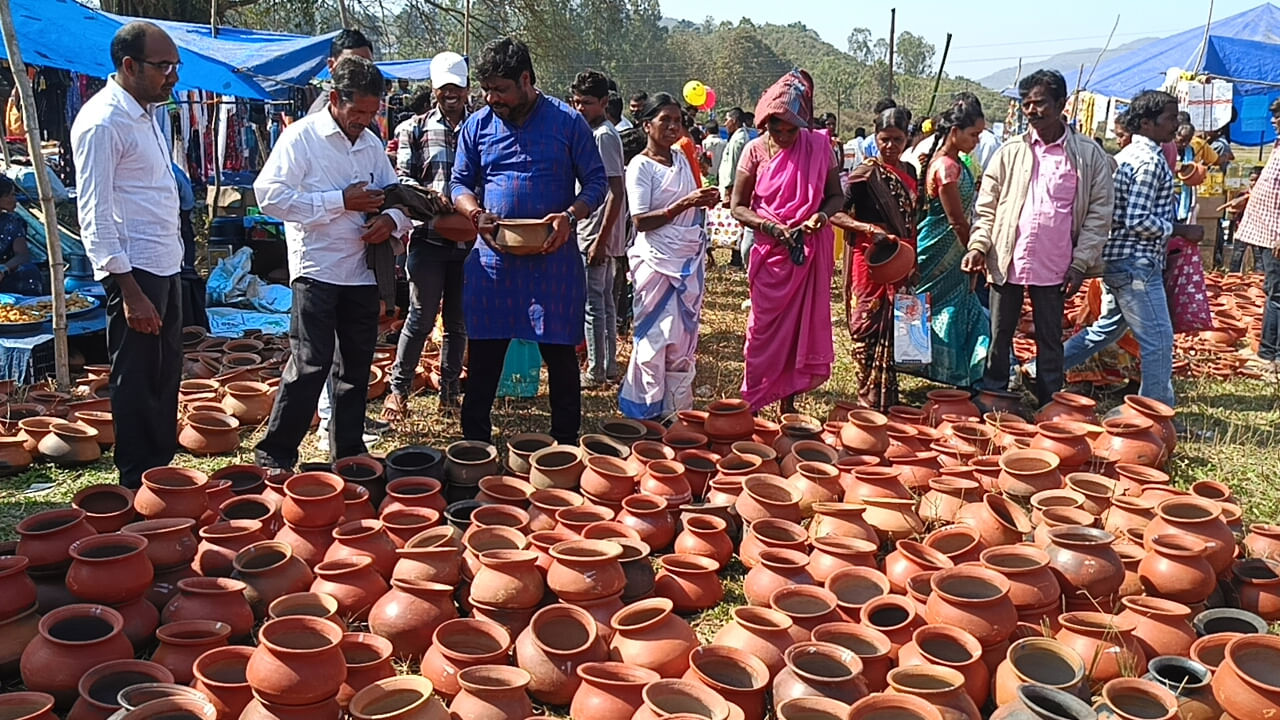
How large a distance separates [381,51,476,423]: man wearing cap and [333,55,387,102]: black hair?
0.89 meters

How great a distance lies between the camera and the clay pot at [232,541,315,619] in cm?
272

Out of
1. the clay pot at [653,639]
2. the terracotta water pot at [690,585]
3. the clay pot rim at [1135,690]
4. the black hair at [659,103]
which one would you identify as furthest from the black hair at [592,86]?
the clay pot rim at [1135,690]

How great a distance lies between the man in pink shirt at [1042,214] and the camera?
439 cm

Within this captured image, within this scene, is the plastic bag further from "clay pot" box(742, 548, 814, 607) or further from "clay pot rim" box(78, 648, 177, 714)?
"clay pot rim" box(78, 648, 177, 714)

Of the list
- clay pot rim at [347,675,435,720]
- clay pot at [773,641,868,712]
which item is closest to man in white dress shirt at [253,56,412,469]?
clay pot rim at [347,675,435,720]

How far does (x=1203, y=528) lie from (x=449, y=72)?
357 centimetres

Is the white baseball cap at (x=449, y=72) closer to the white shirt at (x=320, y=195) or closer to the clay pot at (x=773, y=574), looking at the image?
the white shirt at (x=320, y=195)

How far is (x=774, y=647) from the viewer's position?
2.47m

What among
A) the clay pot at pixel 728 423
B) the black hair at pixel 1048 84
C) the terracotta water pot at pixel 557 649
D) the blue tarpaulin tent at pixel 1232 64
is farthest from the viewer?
the blue tarpaulin tent at pixel 1232 64

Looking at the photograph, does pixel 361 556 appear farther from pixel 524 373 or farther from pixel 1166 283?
pixel 1166 283

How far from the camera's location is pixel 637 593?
2.90 m

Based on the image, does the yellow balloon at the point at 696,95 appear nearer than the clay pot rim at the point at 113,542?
No

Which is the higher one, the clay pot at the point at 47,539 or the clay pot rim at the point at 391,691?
the clay pot at the point at 47,539

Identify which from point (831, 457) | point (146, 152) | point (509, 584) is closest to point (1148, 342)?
point (831, 457)
